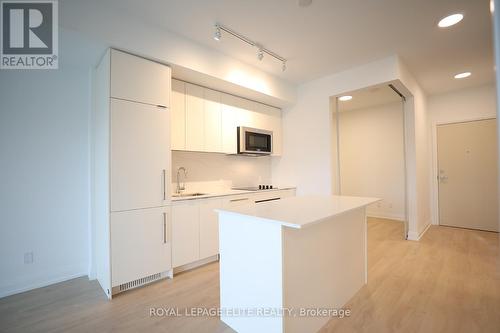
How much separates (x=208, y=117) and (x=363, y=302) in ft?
8.72

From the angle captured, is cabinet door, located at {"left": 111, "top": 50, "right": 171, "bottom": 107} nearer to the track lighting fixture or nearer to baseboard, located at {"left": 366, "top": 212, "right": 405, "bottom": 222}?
the track lighting fixture

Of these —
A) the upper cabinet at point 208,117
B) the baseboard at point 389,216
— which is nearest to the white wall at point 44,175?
the upper cabinet at point 208,117

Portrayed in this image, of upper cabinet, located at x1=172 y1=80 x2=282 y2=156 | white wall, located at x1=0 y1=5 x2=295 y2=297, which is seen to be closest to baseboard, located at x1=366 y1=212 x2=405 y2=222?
upper cabinet, located at x1=172 y1=80 x2=282 y2=156

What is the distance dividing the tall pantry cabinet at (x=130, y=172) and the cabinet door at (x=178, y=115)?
0.34 metres

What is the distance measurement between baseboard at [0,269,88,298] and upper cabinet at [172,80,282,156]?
1751 mm

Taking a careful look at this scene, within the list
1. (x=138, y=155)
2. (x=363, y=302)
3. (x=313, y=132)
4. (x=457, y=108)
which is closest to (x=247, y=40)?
(x=138, y=155)

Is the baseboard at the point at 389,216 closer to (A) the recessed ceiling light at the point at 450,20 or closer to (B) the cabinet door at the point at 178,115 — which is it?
(A) the recessed ceiling light at the point at 450,20

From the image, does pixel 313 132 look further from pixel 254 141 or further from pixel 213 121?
pixel 213 121

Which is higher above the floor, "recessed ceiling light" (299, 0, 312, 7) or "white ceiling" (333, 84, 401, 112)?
"recessed ceiling light" (299, 0, 312, 7)

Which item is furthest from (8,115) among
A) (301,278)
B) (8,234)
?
(301,278)

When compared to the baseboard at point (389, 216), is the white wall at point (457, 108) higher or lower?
higher

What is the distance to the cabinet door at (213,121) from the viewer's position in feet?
10.4

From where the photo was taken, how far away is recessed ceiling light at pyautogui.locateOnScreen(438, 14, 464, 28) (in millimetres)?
2301

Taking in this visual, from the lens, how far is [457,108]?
177 inches
